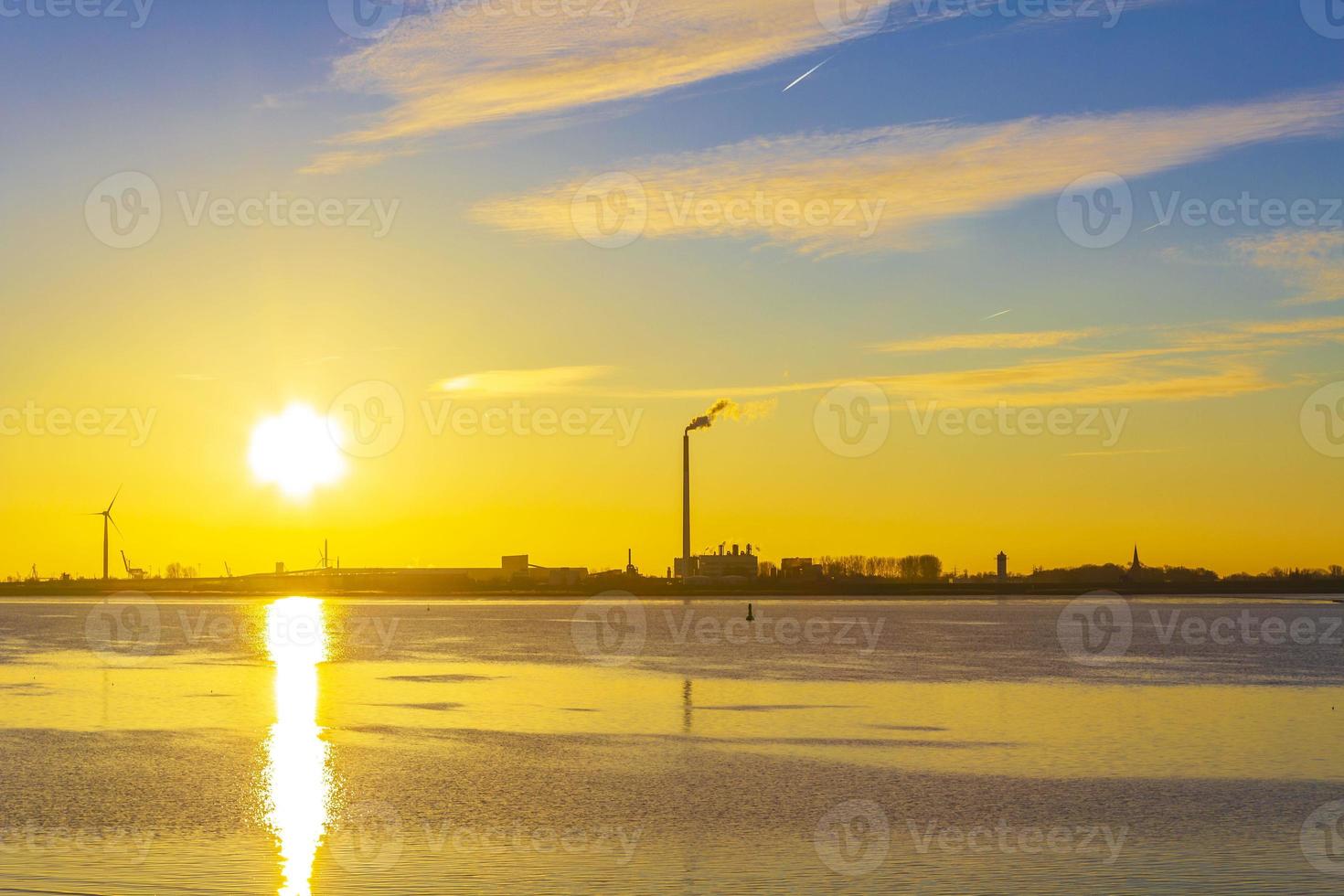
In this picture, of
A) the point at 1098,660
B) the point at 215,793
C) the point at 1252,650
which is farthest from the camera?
the point at 1252,650

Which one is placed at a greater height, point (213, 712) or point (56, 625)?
point (56, 625)

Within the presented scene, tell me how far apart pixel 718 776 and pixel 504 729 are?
1512 centimetres

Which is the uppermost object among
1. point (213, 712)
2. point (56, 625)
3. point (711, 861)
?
point (56, 625)

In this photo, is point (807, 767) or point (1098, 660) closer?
point (807, 767)

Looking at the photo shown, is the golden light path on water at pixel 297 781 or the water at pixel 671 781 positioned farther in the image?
the golden light path on water at pixel 297 781

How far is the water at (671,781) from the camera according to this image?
30641mm

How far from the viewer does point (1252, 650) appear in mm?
126062

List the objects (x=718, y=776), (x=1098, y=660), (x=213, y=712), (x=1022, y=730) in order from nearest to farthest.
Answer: (x=718, y=776)
(x=1022, y=730)
(x=213, y=712)
(x=1098, y=660)

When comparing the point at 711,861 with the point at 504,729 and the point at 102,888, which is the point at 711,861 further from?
the point at 504,729

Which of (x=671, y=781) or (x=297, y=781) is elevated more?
(x=297, y=781)

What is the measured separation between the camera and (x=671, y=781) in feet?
142

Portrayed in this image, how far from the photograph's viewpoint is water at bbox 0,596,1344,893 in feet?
101

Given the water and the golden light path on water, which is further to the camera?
the golden light path on water

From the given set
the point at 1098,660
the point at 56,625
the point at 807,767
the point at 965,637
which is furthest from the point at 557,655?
the point at 56,625
